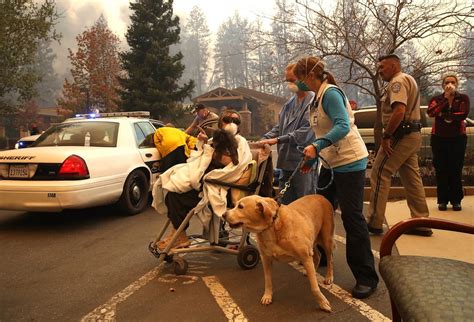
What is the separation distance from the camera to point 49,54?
300ft

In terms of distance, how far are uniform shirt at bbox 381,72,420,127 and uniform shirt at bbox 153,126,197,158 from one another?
3.41m

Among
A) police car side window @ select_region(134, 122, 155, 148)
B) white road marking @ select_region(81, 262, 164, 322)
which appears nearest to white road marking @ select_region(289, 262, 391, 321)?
white road marking @ select_region(81, 262, 164, 322)

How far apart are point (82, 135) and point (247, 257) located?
12.3ft

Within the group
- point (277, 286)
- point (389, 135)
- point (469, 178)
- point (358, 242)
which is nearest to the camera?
point (358, 242)

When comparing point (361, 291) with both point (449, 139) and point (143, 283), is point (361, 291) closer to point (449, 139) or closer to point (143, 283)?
point (143, 283)

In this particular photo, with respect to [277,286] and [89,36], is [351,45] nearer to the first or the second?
[277,286]

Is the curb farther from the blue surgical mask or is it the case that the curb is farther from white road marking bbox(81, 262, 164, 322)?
white road marking bbox(81, 262, 164, 322)

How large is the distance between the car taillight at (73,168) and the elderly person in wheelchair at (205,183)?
1762mm

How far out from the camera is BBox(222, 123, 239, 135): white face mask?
427 centimetres

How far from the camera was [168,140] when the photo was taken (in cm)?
685

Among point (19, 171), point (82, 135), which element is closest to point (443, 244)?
point (82, 135)

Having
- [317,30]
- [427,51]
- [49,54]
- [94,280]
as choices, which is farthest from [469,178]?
[49,54]

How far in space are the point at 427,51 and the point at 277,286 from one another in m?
7.52

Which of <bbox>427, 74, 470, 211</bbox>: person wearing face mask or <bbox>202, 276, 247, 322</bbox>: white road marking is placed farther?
<bbox>427, 74, 470, 211</bbox>: person wearing face mask
